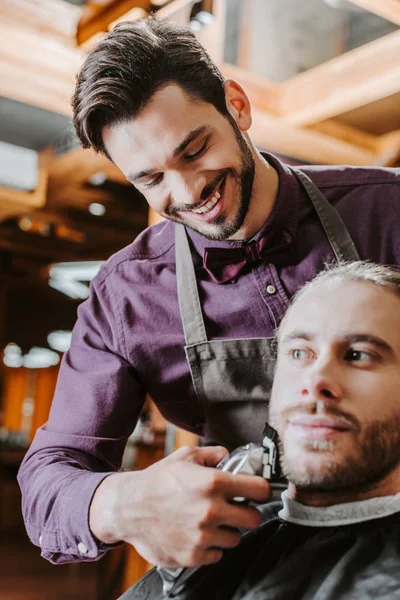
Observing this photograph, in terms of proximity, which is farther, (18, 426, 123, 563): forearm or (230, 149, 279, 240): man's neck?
(230, 149, 279, 240): man's neck

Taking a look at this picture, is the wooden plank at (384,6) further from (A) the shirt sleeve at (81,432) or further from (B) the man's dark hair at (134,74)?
(A) the shirt sleeve at (81,432)

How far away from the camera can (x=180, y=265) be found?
6.10 feet

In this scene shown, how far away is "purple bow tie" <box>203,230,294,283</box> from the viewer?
175 cm

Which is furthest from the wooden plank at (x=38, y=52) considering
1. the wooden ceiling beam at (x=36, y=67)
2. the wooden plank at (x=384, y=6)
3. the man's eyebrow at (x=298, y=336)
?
the man's eyebrow at (x=298, y=336)

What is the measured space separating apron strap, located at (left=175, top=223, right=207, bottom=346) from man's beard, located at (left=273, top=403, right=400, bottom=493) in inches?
20.0

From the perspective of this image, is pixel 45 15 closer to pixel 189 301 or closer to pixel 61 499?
pixel 189 301

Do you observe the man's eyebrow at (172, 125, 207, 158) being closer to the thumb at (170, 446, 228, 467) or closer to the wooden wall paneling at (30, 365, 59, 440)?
the thumb at (170, 446, 228, 467)

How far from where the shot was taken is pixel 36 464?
5.50 ft

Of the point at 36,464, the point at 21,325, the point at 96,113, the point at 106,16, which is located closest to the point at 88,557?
the point at 36,464

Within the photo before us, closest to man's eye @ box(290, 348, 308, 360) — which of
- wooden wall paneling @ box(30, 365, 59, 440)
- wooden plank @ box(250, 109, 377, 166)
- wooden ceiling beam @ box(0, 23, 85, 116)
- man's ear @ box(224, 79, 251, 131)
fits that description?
man's ear @ box(224, 79, 251, 131)

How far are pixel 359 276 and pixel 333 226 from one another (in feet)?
0.93

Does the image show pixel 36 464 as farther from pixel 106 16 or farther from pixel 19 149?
pixel 19 149

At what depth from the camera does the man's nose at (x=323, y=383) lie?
1.32 meters

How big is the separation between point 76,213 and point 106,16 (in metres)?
3.71
